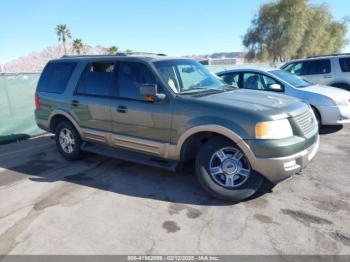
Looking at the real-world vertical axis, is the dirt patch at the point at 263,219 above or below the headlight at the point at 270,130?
below

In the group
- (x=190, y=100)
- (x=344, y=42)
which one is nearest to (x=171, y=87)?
(x=190, y=100)

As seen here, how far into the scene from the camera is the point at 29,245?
3080mm

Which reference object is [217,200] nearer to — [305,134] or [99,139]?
[305,134]

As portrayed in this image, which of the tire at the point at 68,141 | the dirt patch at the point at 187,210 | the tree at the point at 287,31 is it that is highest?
the tree at the point at 287,31

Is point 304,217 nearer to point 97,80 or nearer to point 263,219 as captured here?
point 263,219

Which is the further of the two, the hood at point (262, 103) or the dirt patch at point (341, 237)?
the hood at point (262, 103)

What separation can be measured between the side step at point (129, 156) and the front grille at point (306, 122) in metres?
1.74

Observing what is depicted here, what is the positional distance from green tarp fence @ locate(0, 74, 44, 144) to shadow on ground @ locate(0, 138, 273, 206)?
192cm

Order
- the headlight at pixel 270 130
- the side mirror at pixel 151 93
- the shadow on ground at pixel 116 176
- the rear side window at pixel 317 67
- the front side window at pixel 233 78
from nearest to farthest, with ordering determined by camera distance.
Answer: the headlight at pixel 270 130 < the side mirror at pixel 151 93 < the shadow on ground at pixel 116 176 < the front side window at pixel 233 78 < the rear side window at pixel 317 67

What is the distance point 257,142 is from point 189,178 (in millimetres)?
1557

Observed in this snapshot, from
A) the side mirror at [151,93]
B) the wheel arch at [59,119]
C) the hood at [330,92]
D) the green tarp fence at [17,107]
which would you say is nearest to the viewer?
the side mirror at [151,93]

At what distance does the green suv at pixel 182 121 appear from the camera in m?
3.54

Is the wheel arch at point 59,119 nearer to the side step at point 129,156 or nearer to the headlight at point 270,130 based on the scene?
the side step at point 129,156

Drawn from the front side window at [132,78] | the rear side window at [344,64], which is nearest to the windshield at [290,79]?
the rear side window at [344,64]
